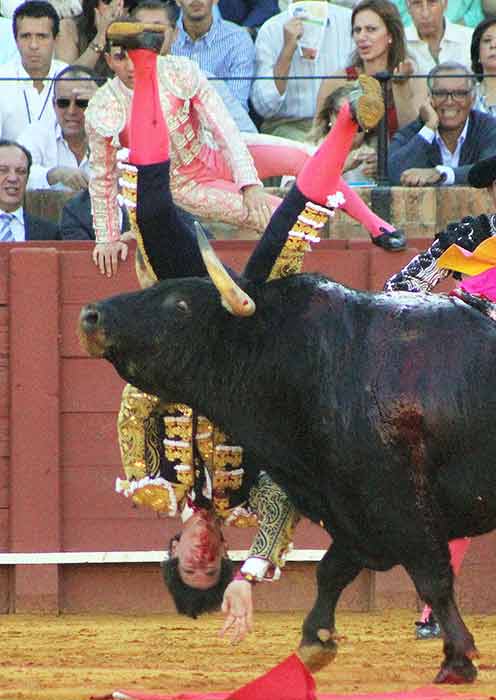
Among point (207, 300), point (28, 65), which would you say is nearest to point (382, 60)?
point (28, 65)

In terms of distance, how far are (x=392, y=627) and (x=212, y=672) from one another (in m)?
1.34

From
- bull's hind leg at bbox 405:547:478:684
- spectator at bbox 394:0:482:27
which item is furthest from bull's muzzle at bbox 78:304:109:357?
spectator at bbox 394:0:482:27

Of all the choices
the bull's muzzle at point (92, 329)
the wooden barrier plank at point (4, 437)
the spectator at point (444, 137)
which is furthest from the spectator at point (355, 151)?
the bull's muzzle at point (92, 329)

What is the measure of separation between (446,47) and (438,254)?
10.4 ft

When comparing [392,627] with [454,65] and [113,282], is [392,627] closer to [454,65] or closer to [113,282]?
[113,282]

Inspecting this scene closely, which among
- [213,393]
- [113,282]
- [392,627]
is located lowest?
[392,627]

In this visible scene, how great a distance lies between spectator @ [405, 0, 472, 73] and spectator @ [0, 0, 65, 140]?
5.40ft

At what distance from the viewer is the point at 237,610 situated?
14.3ft

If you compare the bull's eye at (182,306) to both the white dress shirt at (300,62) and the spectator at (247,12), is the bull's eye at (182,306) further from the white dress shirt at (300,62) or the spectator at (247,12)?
the spectator at (247,12)

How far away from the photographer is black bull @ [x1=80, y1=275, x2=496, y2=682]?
411cm

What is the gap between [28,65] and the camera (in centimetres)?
776

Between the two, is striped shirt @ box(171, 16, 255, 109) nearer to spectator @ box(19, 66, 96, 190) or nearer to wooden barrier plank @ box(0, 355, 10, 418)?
spectator @ box(19, 66, 96, 190)

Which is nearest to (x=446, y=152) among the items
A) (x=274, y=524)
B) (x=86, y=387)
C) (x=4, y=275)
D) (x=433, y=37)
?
(x=433, y=37)

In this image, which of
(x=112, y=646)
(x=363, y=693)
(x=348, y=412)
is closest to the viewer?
(x=348, y=412)
